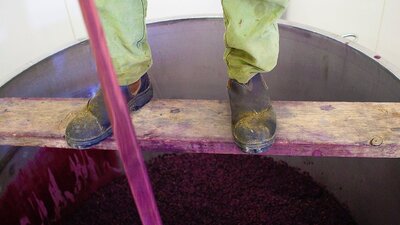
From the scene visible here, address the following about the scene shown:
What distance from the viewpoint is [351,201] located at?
3.17ft

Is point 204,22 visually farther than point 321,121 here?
Yes

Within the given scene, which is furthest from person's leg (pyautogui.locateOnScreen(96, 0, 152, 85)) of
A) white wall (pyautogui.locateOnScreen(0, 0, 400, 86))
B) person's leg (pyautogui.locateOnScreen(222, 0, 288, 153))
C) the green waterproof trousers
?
white wall (pyautogui.locateOnScreen(0, 0, 400, 86))

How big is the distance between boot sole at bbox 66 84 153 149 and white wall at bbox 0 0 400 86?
17.9 inches

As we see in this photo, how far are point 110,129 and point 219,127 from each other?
17 cm

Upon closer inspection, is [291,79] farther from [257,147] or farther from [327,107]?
[257,147]

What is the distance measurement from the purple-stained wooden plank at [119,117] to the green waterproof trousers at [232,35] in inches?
8.8

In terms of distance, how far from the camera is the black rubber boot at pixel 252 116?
634 millimetres

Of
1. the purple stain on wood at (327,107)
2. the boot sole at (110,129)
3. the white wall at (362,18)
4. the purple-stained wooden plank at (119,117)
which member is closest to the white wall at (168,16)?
the white wall at (362,18)

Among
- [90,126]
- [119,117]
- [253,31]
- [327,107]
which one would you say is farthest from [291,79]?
[119,117]

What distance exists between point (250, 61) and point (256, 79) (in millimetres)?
49

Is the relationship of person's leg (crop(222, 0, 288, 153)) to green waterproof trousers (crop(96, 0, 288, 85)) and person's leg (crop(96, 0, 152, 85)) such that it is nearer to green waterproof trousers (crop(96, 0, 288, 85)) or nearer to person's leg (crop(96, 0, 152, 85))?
green waterproof trousers (crop(96, 0, 288, 85))

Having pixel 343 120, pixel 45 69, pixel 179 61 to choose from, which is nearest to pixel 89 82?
pixel 45 69

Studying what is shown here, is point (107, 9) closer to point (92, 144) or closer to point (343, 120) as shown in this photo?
point (92, 144)

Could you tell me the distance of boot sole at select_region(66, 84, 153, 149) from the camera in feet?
2.20
